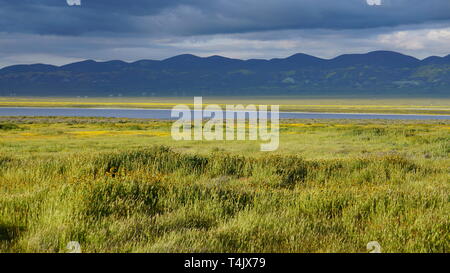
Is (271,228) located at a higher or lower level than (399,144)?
higher

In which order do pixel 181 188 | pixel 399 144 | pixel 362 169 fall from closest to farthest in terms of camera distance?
pixel 181 188 → pixel 362 169 → pixel 399 144

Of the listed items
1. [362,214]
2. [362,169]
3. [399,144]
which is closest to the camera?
[362,214]

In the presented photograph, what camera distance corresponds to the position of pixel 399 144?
32.2 metres

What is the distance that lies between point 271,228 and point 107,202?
2.94 metres

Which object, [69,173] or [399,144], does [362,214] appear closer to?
[69,173]
